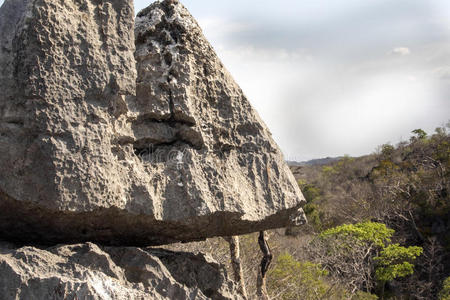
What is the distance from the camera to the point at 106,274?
306 centimetres

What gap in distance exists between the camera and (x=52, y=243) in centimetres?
354

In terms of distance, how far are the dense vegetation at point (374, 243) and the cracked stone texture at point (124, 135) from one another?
674 cm

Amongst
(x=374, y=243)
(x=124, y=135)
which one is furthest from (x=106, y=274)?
(x=374, y=243)

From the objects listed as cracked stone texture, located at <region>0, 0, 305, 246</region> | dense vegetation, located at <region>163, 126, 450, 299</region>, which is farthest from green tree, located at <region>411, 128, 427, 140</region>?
cracked stone texture, located at <region>0, 0, 305, 246</region>

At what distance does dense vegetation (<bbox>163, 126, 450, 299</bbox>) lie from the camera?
12031 mm

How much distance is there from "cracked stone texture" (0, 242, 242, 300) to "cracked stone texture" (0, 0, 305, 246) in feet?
0.65

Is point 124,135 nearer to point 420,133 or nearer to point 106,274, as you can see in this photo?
point 106,274

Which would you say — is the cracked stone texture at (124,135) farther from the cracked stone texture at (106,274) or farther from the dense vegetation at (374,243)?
the dense vegetation at (374,243)

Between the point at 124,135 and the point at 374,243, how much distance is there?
15803 millimetres

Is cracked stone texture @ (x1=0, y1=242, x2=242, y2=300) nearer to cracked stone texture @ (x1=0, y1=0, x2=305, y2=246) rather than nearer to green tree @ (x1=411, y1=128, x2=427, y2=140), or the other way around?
cracked stone texture @ (x1=0, y1=0, x2=305, y2=246)

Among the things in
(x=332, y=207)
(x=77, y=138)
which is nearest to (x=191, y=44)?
(x=77, y=138)

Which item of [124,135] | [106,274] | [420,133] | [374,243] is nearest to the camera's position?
[106,274]

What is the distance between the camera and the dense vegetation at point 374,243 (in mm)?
12031

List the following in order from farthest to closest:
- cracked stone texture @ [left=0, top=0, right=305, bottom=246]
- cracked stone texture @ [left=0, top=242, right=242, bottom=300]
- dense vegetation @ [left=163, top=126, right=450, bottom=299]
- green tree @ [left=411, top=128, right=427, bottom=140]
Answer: green tree @ [left=411, top=128, right=427, bottom=140] < dense vegetation @ [left=163, top=126, right=450, bottom=299] < cracked stone texture @ [left=0, top=0, right=305, bottom=246] < cracked stone texture @ [left=0, top=242, right=242, bottom=300]
